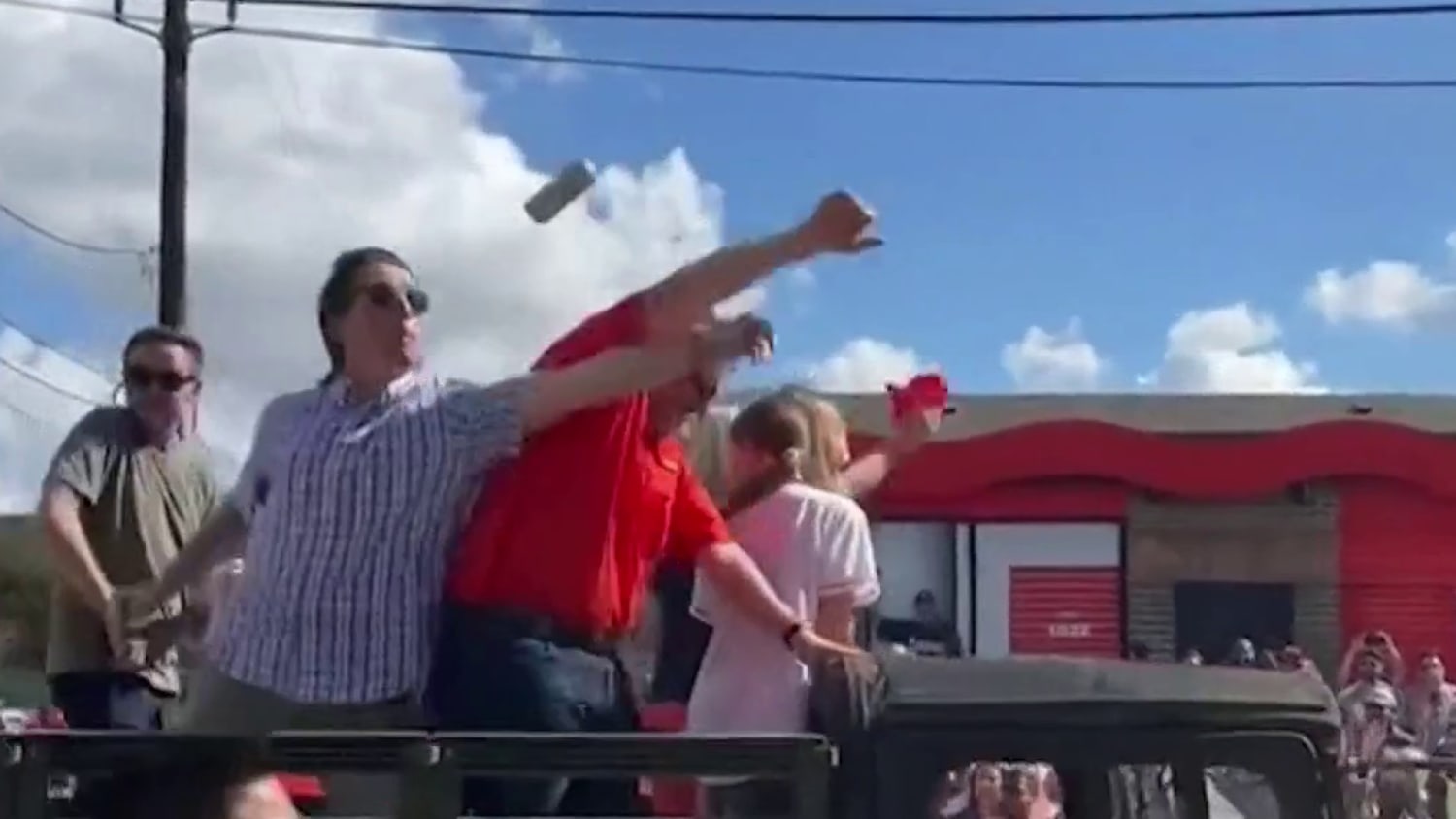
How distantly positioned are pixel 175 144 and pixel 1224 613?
11594 millimetres

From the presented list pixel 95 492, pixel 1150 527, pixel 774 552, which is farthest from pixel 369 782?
pixel 1150 527

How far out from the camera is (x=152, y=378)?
536 centimetres

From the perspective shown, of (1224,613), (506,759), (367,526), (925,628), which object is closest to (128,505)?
(367,526)

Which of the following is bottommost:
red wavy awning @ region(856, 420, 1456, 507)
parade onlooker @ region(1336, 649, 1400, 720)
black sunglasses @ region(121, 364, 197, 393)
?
parade onlooker @ region(1336, 649, 1400, 720)

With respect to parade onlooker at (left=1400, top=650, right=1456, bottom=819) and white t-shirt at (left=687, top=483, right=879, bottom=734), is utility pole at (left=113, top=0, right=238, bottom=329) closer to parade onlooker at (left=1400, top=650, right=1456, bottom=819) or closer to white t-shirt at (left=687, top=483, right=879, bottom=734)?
parade onlooker at (left=1400, top=650, right=1456, bottom=819)

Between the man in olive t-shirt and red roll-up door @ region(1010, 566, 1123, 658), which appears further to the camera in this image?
red roll-up door @ region(1010, 566, 1123, 658)

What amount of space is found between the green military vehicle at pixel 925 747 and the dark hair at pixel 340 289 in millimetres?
1020

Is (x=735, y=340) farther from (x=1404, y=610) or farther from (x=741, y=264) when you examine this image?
(x=1404, y=610)

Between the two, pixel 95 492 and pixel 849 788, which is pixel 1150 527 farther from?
pixel 849 788

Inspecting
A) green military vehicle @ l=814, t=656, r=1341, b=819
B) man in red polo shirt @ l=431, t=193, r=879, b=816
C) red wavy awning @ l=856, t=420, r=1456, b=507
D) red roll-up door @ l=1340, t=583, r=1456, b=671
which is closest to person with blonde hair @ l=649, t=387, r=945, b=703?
man in red polo shirt @ l=431, t=193, r=879, b=816

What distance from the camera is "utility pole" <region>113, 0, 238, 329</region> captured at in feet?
→ 61.0

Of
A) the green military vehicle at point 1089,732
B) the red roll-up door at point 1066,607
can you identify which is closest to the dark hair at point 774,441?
the green military vehicle at point 1089,732

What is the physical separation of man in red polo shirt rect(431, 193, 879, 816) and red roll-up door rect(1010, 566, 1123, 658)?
1955 centimetres

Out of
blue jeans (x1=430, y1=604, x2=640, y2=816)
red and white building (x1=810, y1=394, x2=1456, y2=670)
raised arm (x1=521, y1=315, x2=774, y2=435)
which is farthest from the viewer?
red and white building (x1=810, y1=394, x2=1456, y2=670)
